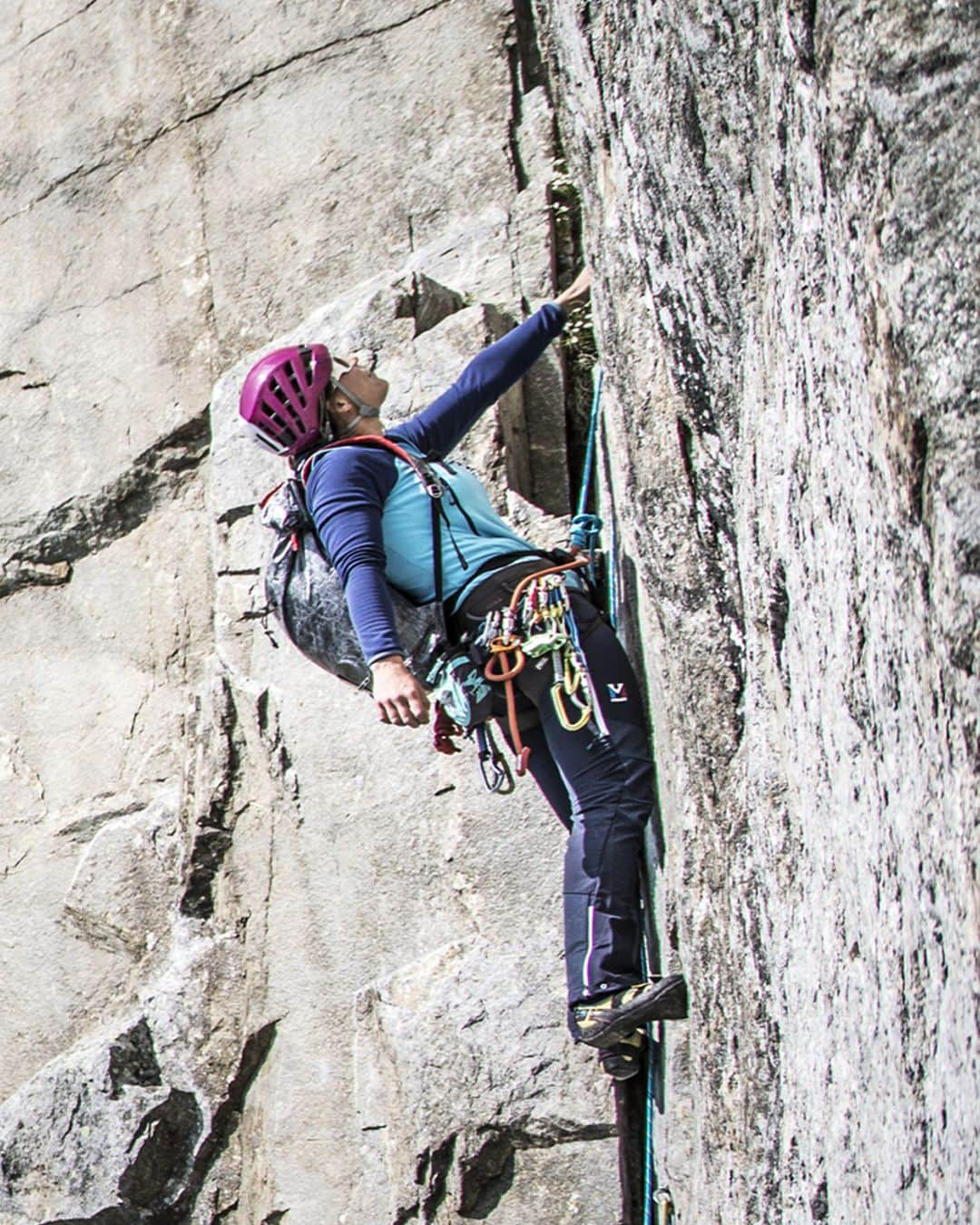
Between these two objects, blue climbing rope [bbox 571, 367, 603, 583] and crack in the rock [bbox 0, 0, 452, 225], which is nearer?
blue climbing rope [bbox 571, 367, 603, 583]

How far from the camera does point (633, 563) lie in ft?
14.4

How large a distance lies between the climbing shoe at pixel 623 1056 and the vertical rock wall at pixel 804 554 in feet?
0.46

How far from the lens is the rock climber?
4.07 m

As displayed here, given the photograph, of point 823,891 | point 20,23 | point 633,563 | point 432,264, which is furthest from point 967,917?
point 20,23

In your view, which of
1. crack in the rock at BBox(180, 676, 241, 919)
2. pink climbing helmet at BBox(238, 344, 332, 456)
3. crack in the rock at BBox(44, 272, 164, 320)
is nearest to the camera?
pink climbing helmet at BBox(238, 344, 332, 456)

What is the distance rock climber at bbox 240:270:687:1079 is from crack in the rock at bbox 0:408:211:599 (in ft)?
7.81

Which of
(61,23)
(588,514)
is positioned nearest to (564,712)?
(588,514)

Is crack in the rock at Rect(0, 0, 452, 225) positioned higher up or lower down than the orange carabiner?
higher up

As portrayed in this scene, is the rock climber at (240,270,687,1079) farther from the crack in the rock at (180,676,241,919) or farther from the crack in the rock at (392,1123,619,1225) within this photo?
Answer: the crack in the rock at (180,676,241,919)

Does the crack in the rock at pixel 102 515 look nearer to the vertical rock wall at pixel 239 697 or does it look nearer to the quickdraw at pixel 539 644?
the vertical rock wall at pixel 239 697

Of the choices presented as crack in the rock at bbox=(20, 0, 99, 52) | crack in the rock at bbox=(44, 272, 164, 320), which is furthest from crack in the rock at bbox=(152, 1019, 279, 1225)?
crack in the rock at bbox=(20, 0, 99, 52)

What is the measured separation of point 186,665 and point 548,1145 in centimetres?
271

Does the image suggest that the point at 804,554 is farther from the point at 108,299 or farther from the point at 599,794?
the point at 108,299

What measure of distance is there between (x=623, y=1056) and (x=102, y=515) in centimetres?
385
